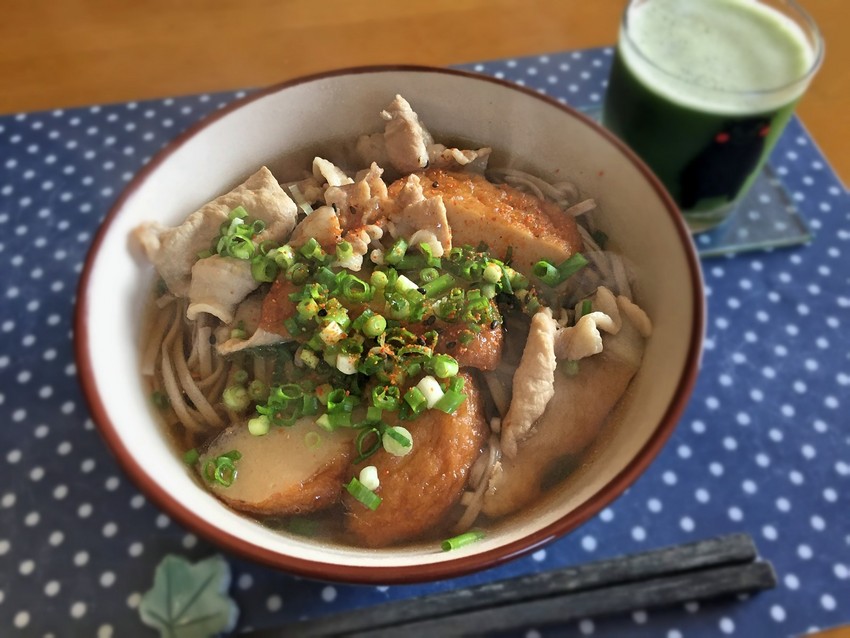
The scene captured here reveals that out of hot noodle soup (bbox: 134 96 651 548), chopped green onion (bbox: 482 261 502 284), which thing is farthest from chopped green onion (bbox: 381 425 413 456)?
chopped green onion (bbox: 482 261 502 284)

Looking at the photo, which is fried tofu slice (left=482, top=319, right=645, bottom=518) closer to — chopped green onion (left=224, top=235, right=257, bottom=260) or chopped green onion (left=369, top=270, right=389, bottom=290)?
chopped green onion (left=369, top=270, right=389, bottom=290)

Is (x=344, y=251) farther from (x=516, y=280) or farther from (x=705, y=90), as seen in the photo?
(x=705, y=90)

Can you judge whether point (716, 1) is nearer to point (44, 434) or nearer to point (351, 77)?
point (351, 77)

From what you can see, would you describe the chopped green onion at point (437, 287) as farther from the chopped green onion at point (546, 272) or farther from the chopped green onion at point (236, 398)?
the chopped green onion at point (236, 398)

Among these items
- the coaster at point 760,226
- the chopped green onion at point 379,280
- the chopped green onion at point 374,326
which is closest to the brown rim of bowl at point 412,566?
the chopped green onion at point 374,326

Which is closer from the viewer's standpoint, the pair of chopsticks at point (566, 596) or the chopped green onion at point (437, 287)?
the pair of chopsticks at point (566, 596)

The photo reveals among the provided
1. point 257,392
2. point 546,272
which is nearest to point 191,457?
point 257,392

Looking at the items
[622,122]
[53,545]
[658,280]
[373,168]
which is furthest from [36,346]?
[622,122]
